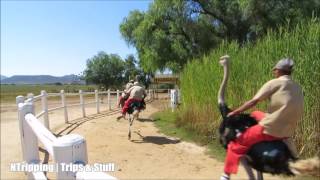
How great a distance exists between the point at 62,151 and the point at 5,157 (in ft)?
21.9

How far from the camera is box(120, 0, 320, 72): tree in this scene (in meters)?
24.6

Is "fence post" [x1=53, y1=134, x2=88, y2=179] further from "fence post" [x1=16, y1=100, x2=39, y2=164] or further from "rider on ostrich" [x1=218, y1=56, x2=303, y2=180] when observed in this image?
"fence post" [x1=16, y1=100, x2=39, y2=164]

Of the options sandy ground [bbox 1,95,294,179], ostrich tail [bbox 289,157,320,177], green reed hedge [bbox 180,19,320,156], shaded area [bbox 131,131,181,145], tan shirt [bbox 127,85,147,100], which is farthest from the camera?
tan shirt [bbox 127,85,147,100]

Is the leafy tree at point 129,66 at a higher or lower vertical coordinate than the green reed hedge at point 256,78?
higher

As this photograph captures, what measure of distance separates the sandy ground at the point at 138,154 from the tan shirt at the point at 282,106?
2512mm

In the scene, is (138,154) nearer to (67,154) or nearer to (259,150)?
(259,150)

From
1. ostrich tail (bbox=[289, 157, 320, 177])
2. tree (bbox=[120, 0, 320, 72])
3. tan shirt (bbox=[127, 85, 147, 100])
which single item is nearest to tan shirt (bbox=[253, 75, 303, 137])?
ostrich tail (bbox=[289, 157, 320, 177])

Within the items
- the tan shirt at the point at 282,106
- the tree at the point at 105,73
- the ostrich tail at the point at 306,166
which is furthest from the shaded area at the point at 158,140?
the tree at the point at 105,73

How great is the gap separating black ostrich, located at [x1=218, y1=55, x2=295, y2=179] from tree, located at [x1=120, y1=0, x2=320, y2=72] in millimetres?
19492

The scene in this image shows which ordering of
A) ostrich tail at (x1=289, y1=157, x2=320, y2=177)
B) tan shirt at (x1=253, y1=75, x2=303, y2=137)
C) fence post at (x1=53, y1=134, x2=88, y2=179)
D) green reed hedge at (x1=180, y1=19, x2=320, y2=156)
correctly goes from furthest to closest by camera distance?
green reed hedge at (x1=180, y1=19, x2=320, y2=156) → tan shirt at (x1=253, y1=75, x2=303, y2=137) → ostrich tail at (x1=289, y1=157, x2=320, y2=177) → fence post at (x1=53, y1=134, x2=88, y2=179)

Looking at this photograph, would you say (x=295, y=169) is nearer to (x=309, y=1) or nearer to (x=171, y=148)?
(x=171, y=148)

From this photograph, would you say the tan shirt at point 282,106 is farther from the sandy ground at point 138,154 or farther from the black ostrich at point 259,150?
the sandy ground at point 138,154

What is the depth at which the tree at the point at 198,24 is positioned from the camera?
24.6m

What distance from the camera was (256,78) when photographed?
32.9 ft
